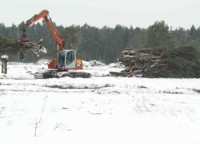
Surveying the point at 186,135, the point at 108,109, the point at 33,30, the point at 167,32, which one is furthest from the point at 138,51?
the point at 33,30

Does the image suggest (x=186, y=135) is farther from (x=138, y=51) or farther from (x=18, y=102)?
(x=138, y=51)

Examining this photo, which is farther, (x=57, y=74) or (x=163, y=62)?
(x=163, y=62)

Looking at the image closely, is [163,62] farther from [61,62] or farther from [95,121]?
[95,121]

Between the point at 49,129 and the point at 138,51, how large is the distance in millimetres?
24017

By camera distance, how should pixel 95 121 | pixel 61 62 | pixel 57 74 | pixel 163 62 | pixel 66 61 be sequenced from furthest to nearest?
pixel 163 62
pixel 61 62
pixel 66 61
pixel 57 74
pixel 95 121

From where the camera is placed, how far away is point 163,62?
3094cm

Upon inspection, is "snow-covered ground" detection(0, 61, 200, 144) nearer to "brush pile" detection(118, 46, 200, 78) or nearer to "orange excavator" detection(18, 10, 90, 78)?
"orange excavator" detection(18, 10, 90, 78)

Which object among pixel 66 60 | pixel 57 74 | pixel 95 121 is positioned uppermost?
pixel 66 60

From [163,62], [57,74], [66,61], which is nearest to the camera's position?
[57,74]

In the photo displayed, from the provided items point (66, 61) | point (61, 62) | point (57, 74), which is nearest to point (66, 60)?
point (66, 61)

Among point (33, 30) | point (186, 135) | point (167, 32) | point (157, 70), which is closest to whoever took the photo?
point (186, 135)

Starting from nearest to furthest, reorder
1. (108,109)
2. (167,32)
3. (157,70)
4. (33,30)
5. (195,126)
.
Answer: (195,126), (108,109), (157,70), (167,32), (33,30)

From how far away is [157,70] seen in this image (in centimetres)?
3100

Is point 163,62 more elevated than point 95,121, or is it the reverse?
point 163,62
